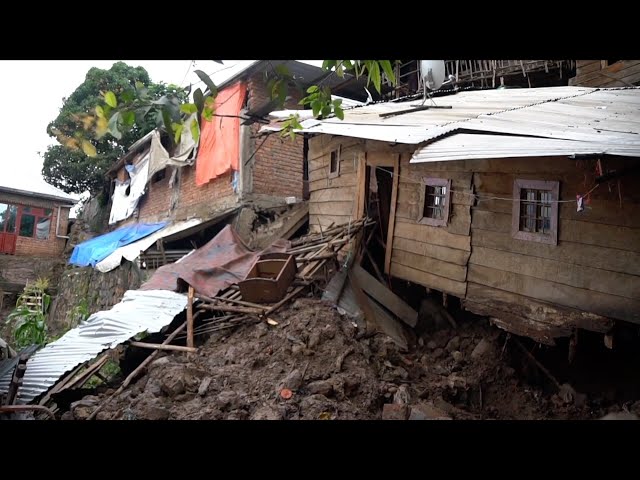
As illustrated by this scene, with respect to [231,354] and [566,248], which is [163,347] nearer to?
[231,354]

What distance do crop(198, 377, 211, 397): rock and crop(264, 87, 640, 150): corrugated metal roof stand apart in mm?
3792

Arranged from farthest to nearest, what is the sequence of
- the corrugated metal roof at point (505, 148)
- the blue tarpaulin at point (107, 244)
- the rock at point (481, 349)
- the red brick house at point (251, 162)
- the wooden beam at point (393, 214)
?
the blue tarpaulin at point (107, 244)
the red brick house at point (251, 162)
the wooden beam at point (393, 214)
the rock at point (481, 349)
the corrugated metal roof at point (505, 148)

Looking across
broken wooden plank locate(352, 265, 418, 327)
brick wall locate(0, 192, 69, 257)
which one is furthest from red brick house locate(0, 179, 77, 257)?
broken wooden plank locate(352, 265, 418, 327)

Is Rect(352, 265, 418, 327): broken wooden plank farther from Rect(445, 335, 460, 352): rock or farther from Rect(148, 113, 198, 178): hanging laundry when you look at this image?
Rect(148, 113, 198, 178): hanging laundry

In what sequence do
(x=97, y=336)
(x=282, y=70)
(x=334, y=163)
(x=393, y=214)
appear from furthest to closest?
(x=334, y=163)
(x=393, y=214)
(x=97, y=336)
(x=282, y=70)

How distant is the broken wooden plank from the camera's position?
25.7 ft

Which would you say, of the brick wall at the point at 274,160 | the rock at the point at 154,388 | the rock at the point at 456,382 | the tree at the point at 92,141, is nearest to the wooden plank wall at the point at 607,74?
the brick wall at the point at 274,160

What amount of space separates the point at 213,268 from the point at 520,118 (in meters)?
5.68

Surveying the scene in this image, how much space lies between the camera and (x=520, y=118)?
18.0 ft

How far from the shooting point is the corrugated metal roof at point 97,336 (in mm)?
6645

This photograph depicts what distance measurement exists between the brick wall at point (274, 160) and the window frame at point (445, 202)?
16.3ft

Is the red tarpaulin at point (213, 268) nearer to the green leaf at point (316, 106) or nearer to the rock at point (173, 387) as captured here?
the rock at point (173, 387)

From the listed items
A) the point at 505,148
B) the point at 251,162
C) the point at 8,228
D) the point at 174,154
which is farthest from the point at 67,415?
the point at 8,228
